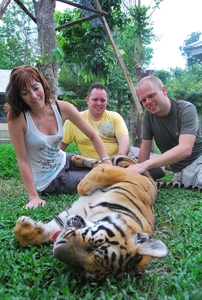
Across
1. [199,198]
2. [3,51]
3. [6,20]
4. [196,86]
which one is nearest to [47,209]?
[199,198]

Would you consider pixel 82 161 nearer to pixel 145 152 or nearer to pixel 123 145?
pixel 123 145

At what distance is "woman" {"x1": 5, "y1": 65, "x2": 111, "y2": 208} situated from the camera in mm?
3088

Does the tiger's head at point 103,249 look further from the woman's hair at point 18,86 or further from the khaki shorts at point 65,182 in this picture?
the khaki shorts at point 65,182

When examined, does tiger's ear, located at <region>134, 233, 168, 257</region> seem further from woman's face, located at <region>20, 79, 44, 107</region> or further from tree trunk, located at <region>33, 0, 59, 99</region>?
tree trunk, located at <region>33, 0, 59, 99</region>

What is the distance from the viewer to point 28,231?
6.97 ft

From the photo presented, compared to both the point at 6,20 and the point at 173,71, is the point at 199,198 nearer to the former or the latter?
the point at 173,71

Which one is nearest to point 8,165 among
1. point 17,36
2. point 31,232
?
point 31,232

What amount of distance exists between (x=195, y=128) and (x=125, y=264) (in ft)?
7.87

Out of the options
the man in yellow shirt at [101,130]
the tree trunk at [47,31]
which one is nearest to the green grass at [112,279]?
the man in yellow shirt at [101,130]

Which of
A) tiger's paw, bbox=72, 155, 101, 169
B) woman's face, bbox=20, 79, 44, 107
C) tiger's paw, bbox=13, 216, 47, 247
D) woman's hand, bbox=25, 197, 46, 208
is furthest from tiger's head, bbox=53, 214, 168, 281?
tiger's paw, bbox=72, 155, 101, 169

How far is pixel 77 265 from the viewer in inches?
61.9

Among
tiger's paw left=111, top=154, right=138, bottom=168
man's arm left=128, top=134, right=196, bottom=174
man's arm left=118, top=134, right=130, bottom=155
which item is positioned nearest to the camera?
man's arm left=128, top=134, right=196, bottom=174

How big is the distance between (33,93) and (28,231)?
1474 millimetres

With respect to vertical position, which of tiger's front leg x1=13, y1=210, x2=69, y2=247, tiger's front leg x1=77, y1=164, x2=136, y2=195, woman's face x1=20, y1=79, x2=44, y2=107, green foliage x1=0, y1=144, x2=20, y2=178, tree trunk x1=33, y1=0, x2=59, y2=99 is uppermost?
tree trunk x1=33, y1=0, x2=59, y2=99
